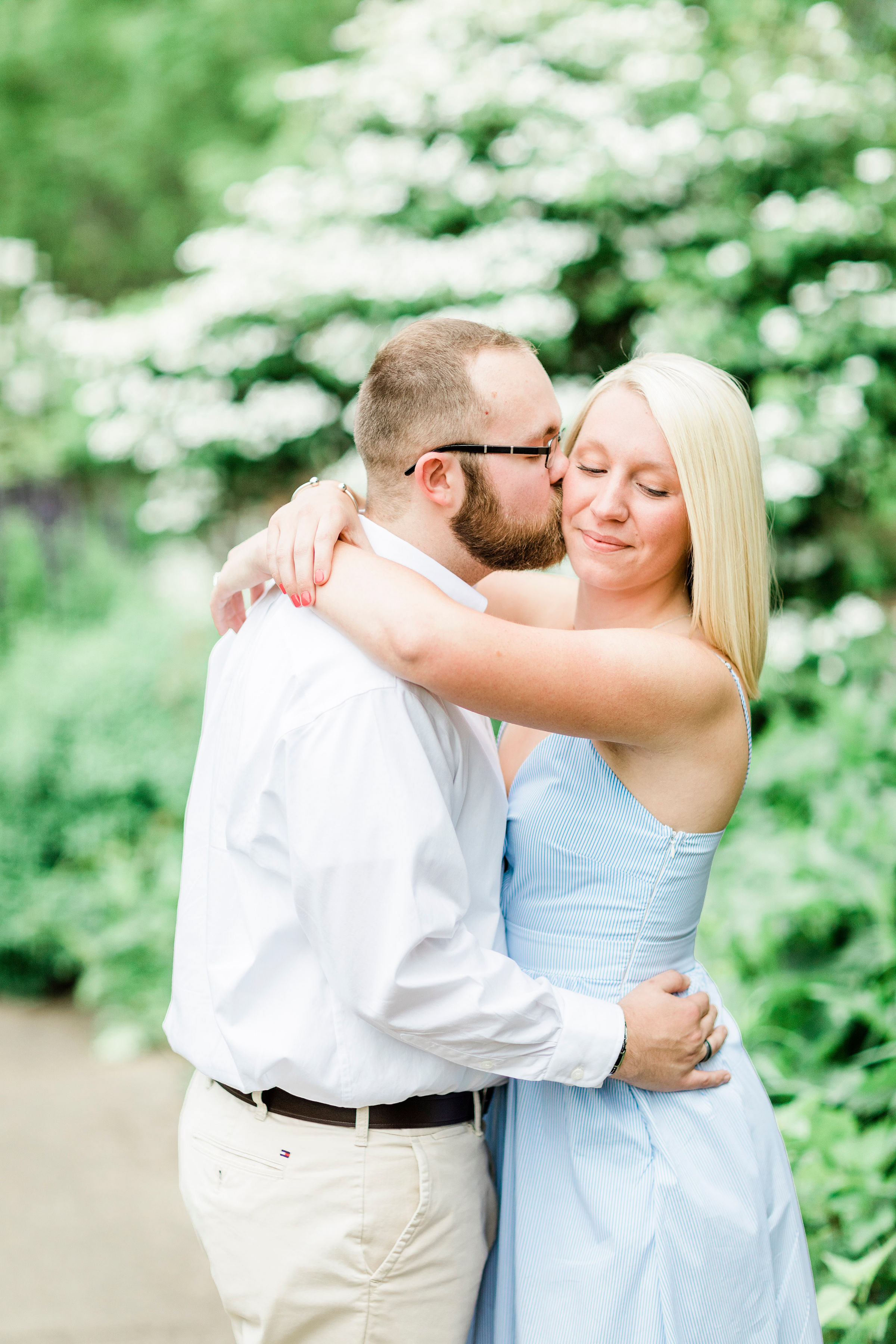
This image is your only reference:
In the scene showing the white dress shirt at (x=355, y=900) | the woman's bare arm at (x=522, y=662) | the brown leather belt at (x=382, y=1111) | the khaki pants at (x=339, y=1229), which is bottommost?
the khaki pants at (x=339, y=1229)

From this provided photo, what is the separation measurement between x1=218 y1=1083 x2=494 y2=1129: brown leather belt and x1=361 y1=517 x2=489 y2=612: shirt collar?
820 mm

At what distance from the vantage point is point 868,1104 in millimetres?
3133

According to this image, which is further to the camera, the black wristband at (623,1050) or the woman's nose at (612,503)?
the woman's nose at (612,503)

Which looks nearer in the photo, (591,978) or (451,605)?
(451,605)

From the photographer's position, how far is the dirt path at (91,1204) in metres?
3.33

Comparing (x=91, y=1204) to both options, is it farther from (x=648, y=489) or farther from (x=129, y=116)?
(x=129, y=116)

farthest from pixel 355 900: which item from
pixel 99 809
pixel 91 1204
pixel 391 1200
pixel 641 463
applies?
pixel 99 809

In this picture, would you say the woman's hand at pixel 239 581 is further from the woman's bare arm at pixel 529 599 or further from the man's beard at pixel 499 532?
the woman's bare arm at pixel 529 599

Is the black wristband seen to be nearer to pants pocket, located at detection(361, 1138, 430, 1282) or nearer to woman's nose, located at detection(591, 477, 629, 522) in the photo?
pants pocket, located at detection(361, 1138, 430, 1282)

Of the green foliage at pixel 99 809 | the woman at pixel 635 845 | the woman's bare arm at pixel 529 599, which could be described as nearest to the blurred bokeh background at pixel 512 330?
the green foliage at pixel 99 809

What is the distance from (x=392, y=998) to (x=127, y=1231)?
2.82 metres

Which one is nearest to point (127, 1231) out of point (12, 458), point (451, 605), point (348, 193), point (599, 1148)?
point (599, 1148)

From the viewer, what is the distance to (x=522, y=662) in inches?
64.9

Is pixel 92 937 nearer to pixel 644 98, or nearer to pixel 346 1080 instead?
pixel 346 1080
